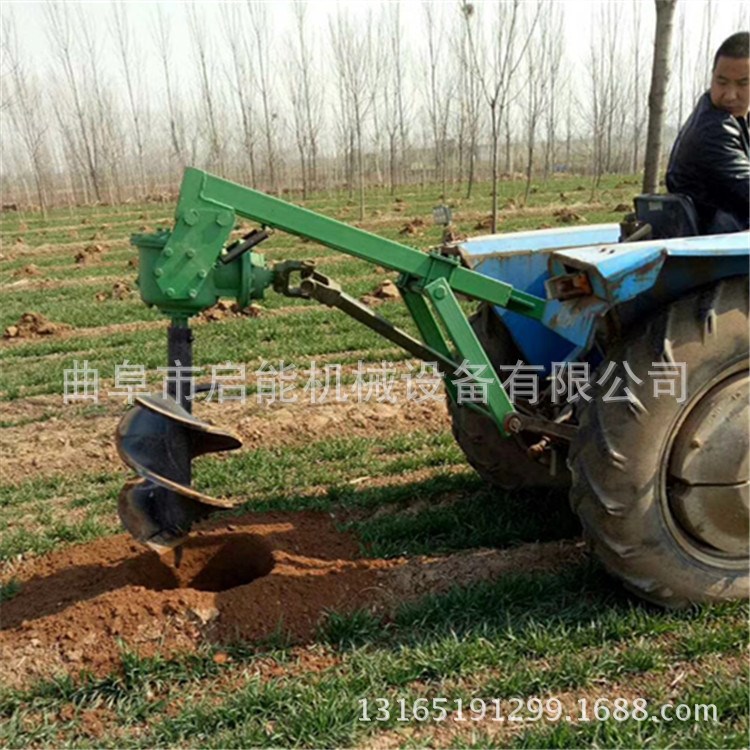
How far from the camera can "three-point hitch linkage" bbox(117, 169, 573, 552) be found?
116 inches

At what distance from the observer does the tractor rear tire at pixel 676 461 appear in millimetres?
2961

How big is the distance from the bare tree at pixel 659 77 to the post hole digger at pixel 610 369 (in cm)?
416

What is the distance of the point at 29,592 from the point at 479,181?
3722 cm

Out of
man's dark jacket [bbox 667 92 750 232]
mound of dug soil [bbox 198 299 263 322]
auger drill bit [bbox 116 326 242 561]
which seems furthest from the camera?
mound of dug soil [bbox 198 299 263 322]

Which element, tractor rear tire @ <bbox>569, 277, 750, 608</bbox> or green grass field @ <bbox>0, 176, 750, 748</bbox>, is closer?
green grass field @ <bbox>0, 176, 750, 748</bbox>

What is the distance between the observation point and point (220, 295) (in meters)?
3.05

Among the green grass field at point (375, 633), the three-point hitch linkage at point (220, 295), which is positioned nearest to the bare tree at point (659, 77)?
the green grass field at point (375, 633)

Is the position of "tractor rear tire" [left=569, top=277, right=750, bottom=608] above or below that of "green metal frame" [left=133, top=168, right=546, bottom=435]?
below

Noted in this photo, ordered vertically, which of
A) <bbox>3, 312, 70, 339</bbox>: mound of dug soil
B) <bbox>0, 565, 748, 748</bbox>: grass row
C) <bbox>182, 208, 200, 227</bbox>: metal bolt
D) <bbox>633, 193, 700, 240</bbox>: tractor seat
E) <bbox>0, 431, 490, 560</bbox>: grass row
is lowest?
<bbox>0, 565, 748, 748</bbox>: grass row

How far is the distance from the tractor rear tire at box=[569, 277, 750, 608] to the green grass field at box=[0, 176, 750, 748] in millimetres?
223

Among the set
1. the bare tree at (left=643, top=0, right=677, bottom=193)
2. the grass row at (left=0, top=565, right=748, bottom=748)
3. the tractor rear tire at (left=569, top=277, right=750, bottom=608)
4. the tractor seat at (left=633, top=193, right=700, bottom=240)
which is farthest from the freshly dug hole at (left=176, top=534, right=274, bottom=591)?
the bare tree at (left=643, top=0, right=677, bottom=193)

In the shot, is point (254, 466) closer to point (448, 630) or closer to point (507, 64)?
point (448, 630)

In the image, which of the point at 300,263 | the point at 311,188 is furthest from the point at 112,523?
the point at 311,188

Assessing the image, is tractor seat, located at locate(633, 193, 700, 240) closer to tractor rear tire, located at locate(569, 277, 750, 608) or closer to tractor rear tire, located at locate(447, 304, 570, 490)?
tractor rear tire, located at locate(569, 277, 750, 608)
